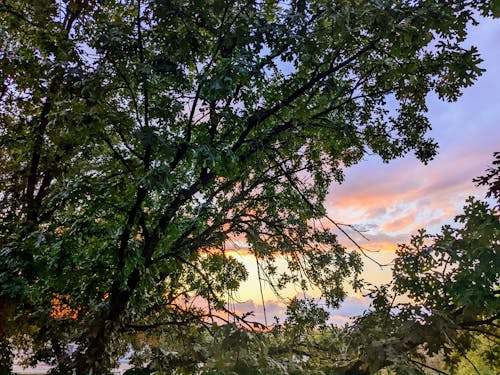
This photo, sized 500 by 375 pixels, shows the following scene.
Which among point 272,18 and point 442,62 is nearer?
point 442,62

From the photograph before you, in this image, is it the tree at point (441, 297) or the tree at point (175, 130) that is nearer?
the tree at point (441, 297)

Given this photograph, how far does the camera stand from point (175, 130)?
609cm

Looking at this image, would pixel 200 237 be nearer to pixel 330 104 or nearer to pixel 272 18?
pixel 330 104

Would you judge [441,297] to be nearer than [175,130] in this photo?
Yes

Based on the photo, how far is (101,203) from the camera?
4715 millimetres

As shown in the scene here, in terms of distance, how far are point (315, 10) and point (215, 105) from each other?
174cm

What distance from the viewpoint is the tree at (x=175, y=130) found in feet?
13.7

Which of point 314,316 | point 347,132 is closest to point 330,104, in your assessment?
point 347,132

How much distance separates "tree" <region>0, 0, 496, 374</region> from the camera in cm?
418

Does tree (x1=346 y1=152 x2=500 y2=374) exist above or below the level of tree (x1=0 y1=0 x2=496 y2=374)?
below

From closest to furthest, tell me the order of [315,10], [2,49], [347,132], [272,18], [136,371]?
[315,10]
[347,132]
[272,18]
[136,371]
[2,49]

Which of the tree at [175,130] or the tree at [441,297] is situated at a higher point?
the tree at [175,130]

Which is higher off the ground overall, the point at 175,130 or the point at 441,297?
the point at 175,130

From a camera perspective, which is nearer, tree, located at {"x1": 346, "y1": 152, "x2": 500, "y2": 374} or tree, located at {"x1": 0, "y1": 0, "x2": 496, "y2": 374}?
tree, located at {"x1": 346, "y1": 152, "x2": 500, "y2": 374}
